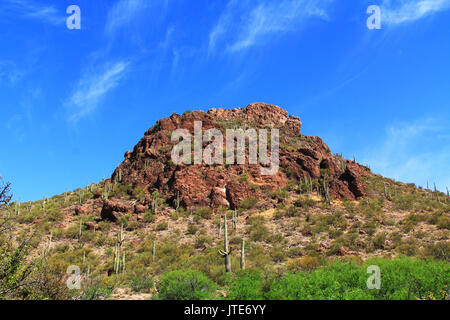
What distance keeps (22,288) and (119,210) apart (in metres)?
20.2

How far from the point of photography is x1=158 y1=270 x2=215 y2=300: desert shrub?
1099 cm

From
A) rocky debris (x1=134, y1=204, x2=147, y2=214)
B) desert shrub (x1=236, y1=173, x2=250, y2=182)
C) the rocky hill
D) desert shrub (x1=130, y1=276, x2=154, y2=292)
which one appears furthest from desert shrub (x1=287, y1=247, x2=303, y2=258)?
rocky debris (x1=134, y1=204, x2=147, y2=214)

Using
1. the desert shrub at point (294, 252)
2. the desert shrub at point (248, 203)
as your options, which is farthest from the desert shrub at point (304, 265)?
the desert shrub at point (248, 203)

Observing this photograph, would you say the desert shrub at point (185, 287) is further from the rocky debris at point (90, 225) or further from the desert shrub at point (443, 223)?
the desert shrub at point (443, 223)

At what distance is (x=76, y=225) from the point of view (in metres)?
29.2

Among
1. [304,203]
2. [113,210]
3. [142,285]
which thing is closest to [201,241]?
[142,285]

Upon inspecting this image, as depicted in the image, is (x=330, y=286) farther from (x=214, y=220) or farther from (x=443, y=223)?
(x=214, y=220)

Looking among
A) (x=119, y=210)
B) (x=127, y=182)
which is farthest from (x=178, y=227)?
(x=127, y=182)

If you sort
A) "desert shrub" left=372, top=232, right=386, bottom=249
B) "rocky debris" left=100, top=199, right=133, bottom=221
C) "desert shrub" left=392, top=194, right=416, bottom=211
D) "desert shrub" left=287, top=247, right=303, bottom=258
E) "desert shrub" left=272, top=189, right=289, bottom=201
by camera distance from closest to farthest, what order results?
"desert shrub" left=287, top=247, right=303, bottom=258 → "desert shrub" left=372, top=232, right=386, bottom=249 → "desert shrub" left=392, top=194, right=416, bottom=211 → "rocky debris" left=100, top=199, right=133, bottom=221 → "desert shrub" left=272, top=189, right=289, bottom=201

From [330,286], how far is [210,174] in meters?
24.6

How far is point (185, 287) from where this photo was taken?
37.3 ft

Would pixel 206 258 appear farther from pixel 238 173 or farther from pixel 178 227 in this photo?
pixel 238 173

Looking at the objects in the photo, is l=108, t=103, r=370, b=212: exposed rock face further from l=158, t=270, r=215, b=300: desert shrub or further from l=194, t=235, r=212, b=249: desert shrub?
l=158, t=270, r=215, b=300: desert shrub

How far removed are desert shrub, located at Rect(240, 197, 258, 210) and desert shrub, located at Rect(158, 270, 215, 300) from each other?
19089mm
